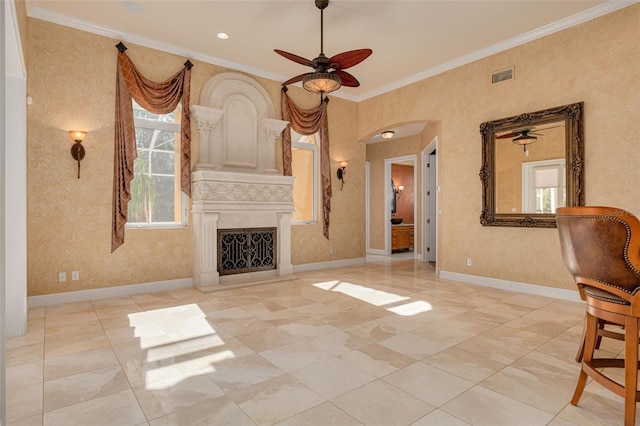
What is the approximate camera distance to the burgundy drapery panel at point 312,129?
21.5 feet

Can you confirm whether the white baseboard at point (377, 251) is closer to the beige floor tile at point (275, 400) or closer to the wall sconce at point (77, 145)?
the wall sconce at point (77, 145)

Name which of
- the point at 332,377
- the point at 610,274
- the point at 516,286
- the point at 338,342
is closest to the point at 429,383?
the point at 332,377

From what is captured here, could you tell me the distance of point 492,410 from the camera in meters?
2.05

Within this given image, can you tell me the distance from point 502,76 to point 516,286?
314 cm

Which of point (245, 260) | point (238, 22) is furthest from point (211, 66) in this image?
point (245, 260)

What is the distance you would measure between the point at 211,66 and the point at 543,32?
4956 millimetres

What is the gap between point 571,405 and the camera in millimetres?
2109

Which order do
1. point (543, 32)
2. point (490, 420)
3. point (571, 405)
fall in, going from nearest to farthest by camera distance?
1. point (490, 420)
2. point (571, 405)
3. point (543, 32)

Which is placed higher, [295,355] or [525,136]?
[525,136]

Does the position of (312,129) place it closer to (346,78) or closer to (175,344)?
(346,78)

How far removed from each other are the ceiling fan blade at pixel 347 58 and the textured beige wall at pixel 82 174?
2.74 meters

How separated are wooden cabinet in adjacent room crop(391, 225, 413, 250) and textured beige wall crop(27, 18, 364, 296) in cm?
615

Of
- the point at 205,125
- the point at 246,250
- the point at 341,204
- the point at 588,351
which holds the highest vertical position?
the point at 205,125

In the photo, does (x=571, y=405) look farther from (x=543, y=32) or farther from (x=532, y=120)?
(x=543, y=32)
